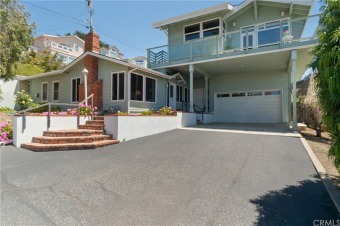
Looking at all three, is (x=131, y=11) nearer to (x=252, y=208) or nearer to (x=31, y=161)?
(x=31, y=161)

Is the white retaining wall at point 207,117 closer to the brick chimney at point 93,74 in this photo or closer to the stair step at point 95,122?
the brick chimney at point 93,74

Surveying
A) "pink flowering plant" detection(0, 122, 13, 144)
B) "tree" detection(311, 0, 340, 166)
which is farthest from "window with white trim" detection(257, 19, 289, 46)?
"pink flowering plant" detection(0, 122, 13, 144)

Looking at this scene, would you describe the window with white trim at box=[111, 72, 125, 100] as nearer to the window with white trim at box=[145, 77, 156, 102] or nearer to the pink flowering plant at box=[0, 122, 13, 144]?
the window with white trim at box=[145, 77, 156, 102]

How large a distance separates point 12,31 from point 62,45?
33685 mm

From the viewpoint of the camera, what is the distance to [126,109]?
37.1ft

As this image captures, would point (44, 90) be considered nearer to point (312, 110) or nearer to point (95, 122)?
point (95, 122)

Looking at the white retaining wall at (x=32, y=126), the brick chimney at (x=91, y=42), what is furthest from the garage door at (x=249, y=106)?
the white retaining wall at (x=32, y=126)

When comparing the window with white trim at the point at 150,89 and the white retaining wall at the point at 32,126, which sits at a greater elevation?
the window with white trim at the point at 150,89

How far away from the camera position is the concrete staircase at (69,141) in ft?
23.0

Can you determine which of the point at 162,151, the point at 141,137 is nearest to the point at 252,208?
the point at 162,151

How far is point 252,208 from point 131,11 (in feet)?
48.9

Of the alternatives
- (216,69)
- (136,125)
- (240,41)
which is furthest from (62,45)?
(136,125)

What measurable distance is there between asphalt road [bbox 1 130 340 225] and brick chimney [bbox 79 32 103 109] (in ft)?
19.5

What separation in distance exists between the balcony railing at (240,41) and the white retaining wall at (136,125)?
5.46 metres
